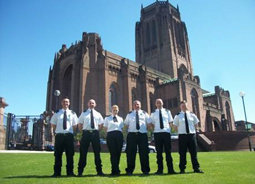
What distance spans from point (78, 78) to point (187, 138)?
31908 millimetres

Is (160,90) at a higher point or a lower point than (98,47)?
lower

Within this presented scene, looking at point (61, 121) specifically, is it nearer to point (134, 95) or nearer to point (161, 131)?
point (161, 131)

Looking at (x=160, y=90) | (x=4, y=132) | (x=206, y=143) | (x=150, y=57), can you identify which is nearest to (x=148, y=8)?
(x=150, y=57)

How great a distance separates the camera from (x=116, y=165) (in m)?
5.99

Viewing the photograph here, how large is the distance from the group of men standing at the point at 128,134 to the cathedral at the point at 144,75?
18.7 meters

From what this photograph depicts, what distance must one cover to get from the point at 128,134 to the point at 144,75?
3990 cm

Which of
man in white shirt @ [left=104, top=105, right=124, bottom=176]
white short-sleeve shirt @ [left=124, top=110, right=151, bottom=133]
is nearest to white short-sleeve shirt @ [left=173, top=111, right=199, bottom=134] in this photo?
white short-sleeve shirt @ [left=124, top=110, right=151, bottom=133]

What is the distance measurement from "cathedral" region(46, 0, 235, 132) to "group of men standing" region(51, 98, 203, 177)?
18.7 m

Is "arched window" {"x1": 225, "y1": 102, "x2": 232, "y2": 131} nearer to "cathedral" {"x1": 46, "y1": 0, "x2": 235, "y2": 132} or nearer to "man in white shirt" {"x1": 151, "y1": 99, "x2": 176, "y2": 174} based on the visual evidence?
"cathedral" {"x1": 46, "y1": 0, "x2": 235, "y2": 132}

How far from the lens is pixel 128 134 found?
6.49 m

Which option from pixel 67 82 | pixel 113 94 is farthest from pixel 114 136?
pixel 67 82

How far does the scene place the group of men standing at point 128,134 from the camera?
6094 mm

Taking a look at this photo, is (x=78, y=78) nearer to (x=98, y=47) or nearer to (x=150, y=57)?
(x=98, y=47)

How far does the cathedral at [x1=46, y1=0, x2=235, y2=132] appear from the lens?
3669cm
